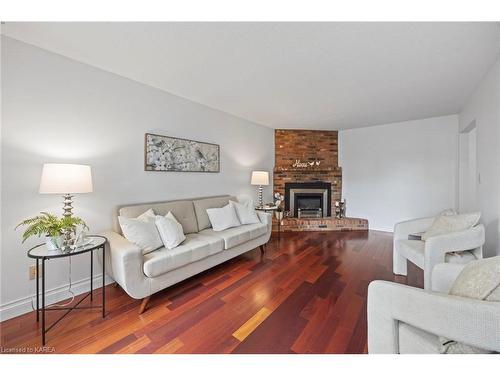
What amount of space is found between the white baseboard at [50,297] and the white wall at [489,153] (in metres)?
3.92

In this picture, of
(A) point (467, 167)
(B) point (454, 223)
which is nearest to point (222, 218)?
(B) point (454, 223)

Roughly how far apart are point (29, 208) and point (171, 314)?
4.90ft

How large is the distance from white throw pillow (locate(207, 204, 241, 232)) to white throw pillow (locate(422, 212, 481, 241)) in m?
2.21

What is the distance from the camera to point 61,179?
1556 mm

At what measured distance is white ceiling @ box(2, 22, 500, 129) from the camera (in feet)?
4.99

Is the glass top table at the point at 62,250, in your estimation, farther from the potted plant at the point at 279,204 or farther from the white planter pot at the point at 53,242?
the potted plant at the point at 279,204

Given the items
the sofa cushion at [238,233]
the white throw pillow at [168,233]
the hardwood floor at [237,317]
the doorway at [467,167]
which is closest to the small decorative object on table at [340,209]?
the doorway at [467,167]

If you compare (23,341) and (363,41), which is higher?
(363,41)

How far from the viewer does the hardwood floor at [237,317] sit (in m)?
1.35

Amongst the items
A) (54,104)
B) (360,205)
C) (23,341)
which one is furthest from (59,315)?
(360,205)

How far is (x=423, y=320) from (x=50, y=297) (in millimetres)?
2713

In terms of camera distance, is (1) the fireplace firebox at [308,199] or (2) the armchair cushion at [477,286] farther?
(1) the fireplace firebox at [308,199]
